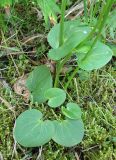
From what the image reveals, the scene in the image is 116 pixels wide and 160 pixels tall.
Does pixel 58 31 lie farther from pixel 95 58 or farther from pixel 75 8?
pixel 75 8

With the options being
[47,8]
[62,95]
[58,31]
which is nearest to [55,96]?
[62,95]

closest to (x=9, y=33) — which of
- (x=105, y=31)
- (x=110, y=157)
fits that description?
(x=105, y=31)

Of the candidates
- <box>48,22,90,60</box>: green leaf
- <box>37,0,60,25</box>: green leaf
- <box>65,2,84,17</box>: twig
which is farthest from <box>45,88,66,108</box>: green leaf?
<box>65,2,84,17</box>: twig

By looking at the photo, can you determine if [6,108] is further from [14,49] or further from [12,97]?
[14,49]

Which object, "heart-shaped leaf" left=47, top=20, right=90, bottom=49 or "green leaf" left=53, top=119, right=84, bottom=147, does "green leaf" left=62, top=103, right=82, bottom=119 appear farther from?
"heart-shaped leaf" left=47, top=20, right=90, bottom=49

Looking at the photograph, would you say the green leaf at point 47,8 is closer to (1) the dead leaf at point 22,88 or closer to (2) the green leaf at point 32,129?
(1) the dead leaf at point 22,88

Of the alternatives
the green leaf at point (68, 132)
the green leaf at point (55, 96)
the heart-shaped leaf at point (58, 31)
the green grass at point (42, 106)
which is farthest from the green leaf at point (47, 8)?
the green leaf at point (68, 132)
